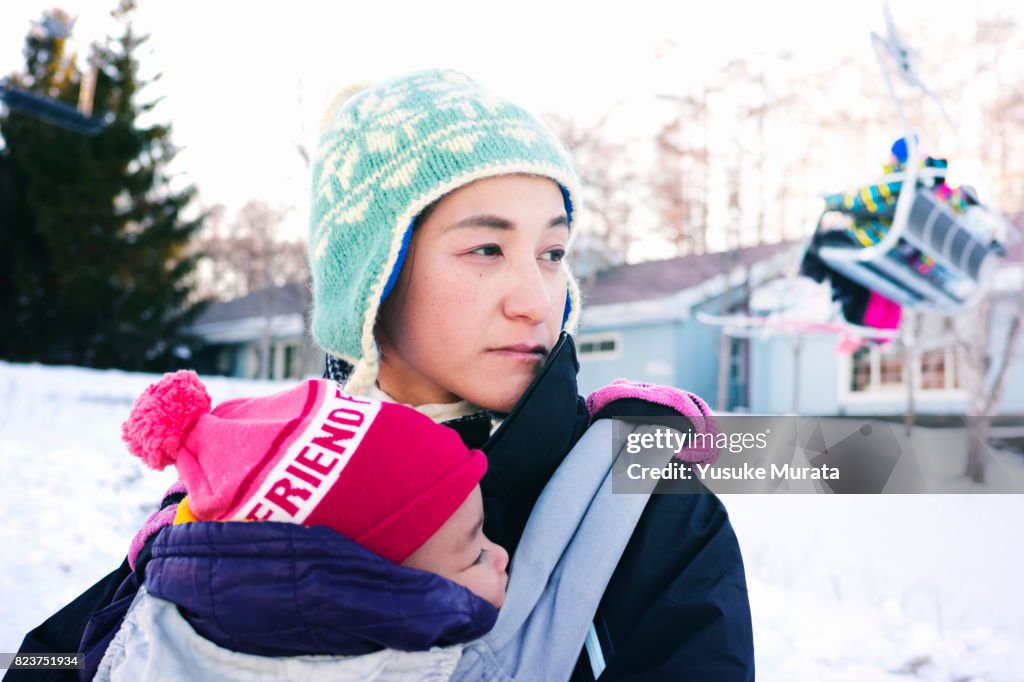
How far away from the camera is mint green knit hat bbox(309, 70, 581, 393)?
1400 millimetres

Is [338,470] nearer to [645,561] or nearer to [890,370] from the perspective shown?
[645,561]

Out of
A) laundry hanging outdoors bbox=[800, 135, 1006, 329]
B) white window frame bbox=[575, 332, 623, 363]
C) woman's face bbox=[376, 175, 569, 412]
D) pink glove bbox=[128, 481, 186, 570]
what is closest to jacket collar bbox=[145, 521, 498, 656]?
pink glove bbox=[128, 481, 186, 570]

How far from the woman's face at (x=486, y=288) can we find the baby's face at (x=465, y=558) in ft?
1.07

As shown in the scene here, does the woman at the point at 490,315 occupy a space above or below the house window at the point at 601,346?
above

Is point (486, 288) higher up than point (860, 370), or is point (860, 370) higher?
point (486, 288)

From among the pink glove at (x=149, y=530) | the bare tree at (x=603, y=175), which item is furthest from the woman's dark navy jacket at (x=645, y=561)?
the bare tree at (x=603, y=175)

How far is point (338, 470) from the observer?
1025 mm

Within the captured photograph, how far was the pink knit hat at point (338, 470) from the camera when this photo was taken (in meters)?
1.02

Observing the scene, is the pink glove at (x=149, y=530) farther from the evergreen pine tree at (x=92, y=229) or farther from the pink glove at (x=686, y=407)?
the evergreen pine tree at (x=92, y=229)

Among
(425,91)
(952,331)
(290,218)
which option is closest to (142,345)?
(290,218)

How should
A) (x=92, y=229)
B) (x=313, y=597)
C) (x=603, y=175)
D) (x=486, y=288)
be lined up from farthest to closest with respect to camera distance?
1. (x=92, y=229)
2. (x=603, y=175)
3. (x=486, y=288)
4. (x=313, y=597)

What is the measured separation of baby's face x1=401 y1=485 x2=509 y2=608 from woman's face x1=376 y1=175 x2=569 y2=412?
1.07ft

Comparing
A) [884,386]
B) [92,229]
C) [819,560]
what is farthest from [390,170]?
[92,229]

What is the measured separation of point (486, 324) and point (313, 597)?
0.58 m
